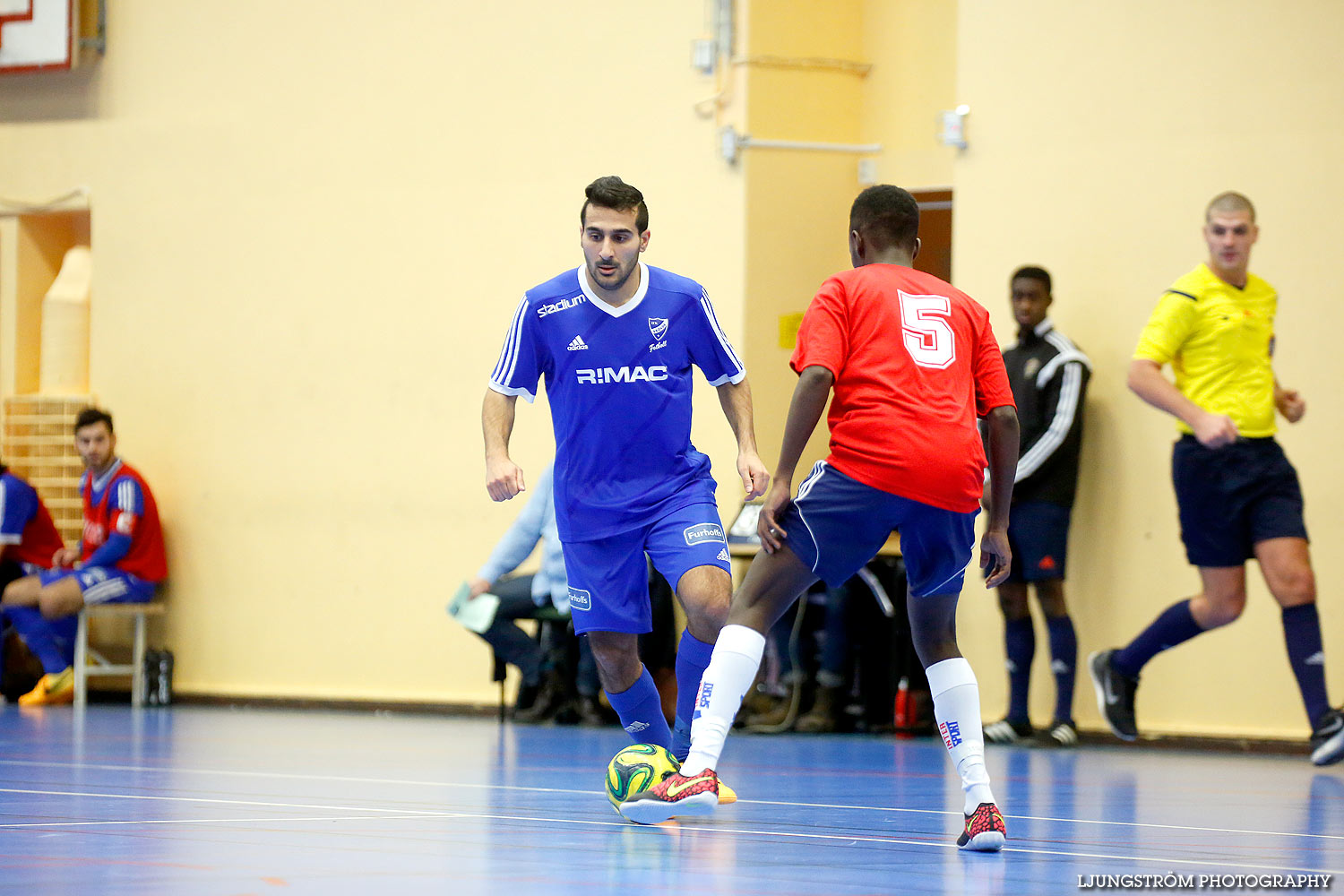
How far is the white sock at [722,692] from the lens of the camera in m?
4.64

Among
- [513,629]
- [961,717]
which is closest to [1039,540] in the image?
[513,629]

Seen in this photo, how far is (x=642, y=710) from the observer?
566 cm

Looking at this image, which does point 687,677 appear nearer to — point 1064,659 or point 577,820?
point 577,820

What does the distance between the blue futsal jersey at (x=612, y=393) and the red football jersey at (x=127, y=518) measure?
259 inches

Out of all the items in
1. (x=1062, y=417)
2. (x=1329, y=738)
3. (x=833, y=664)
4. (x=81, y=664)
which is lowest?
(x=81, y=664)

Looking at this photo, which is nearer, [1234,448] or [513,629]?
[1234,448]

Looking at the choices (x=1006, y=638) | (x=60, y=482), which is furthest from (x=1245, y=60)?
(x=60, y=482)

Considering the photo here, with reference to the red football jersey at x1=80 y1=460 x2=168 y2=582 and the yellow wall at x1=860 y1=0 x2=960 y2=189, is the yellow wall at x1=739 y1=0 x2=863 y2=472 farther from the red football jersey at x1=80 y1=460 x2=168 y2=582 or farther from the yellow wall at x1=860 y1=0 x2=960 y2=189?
the red football jersey at x1=80 y1=460 x2=168 y2=582

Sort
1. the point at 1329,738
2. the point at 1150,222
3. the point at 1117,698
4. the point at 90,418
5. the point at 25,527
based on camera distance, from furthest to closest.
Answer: the point at 25,527
the point at 90,418
the point at 1150,222
the point at 1117,698
the point at 1329,738

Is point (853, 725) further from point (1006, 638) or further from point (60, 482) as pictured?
point (60, 482)

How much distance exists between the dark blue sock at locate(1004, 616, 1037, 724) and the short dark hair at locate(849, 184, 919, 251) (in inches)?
179

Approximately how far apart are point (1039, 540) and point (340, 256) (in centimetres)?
513

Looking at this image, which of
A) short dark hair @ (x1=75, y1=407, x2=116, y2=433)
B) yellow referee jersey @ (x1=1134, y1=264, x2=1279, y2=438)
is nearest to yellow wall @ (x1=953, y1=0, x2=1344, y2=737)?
yellow referee jersey @ (x1=1134, y1=264, x2=1279, y2=438)

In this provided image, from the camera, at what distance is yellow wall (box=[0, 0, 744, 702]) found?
1077 cm
